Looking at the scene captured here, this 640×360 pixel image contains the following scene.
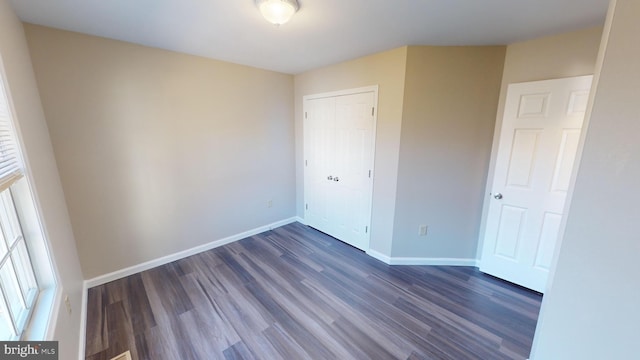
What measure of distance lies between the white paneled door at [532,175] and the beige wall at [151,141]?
280cm

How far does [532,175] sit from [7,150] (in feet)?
12.1

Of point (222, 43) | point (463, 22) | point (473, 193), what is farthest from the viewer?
point (473, 193)

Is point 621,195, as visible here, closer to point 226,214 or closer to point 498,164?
point 498,164

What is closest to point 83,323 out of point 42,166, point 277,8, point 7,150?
point 42,166

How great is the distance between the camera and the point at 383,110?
2545 millimetres

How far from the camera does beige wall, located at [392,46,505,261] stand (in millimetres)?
2285

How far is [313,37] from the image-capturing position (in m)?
2.10

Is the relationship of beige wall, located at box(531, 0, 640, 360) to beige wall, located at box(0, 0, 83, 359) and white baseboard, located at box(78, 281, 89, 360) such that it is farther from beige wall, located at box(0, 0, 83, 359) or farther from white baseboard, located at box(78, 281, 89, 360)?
white baseboard, located at box(78, 281, 89, 360)

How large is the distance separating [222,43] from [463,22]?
2.11 meters

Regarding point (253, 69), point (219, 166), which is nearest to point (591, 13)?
point (253, 69)

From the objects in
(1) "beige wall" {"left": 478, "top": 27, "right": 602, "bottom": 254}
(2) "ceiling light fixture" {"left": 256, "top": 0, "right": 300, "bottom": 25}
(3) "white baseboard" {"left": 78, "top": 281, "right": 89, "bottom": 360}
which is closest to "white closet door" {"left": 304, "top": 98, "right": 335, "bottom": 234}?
(2) "ceiling light fixture" {"left": 256, "top": 0, "right": 300, "bottom": 25}

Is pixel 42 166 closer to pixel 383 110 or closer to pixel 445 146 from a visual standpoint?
pixel 383 110

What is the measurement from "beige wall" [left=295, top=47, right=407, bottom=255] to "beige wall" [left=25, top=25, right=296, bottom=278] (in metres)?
1.02

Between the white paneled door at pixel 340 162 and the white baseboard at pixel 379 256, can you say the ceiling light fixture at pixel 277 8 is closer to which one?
the white paneled door at pixel 340 162
